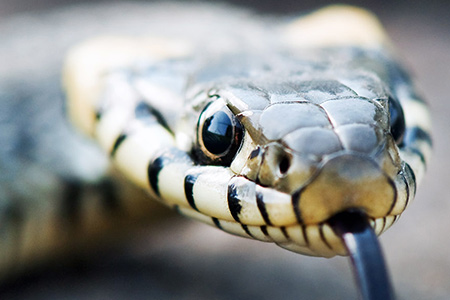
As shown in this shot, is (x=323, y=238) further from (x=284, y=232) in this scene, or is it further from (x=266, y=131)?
(x=266, y=131)

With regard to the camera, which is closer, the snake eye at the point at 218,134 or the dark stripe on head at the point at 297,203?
the dark stripe on head at the point at 297,203

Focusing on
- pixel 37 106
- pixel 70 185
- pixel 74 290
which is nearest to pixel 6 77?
pixel 37 106

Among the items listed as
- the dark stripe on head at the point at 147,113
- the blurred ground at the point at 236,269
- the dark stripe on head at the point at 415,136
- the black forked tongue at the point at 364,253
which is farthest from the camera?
the blurred ground at the point at 236,269

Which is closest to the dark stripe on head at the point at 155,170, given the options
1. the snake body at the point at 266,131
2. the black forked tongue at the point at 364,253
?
the snake body at the point at 266,131

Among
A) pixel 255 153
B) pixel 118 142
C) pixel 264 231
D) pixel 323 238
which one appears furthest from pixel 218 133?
pixel 118 142

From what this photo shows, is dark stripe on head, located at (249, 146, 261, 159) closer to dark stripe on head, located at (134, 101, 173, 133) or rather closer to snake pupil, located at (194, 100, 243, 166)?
snake pupil, located at (194, 100, 243, 166)

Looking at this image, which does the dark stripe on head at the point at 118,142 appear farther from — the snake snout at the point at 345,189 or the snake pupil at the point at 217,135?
the snake snout at the point at 345,189
